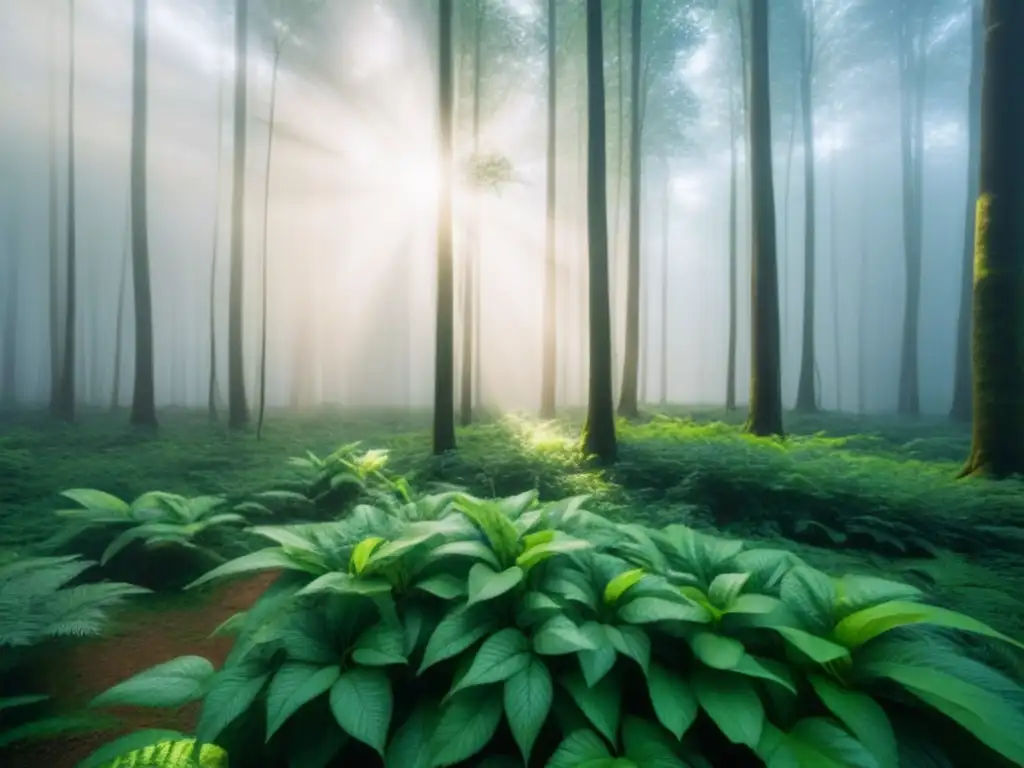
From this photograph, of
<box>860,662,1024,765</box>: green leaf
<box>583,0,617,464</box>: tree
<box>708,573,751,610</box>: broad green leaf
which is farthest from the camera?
<box>583,0,617,464</box>: tree

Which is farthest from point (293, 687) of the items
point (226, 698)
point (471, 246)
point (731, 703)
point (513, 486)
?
point (471, 246)

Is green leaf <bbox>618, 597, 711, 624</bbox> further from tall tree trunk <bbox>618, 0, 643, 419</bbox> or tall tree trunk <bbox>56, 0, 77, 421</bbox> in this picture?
tall tree trunk <bbox>56, 0, 77, 421</bbox>

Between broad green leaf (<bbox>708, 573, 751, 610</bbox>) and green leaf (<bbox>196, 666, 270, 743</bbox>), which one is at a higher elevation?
broad green leaf (<bbox>708, 573, 751, 610</bbox>)

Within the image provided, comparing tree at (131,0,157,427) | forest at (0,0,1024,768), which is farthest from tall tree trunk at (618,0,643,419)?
tree at (131,0,157,427)

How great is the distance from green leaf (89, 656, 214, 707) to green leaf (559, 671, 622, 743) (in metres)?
1.39

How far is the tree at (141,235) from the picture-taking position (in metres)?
11.8

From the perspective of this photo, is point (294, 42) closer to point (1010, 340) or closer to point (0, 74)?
point (0, 74)

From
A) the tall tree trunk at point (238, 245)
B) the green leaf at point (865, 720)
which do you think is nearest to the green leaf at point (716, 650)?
the green leaf at point (865, 720)

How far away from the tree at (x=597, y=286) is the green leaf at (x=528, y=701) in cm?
635

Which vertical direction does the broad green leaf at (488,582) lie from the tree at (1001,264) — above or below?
below

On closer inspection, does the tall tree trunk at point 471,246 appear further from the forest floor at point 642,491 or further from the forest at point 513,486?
the forest floor at point 642,491

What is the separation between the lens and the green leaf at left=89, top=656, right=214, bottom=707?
1847mm

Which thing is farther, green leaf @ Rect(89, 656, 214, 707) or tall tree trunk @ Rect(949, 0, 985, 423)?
tall tree trunk @ Rect(949, 0, 985, 423)

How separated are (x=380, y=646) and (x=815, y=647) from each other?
4.91ft
